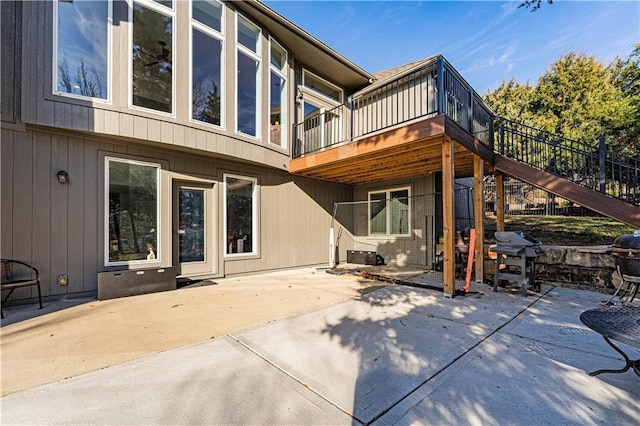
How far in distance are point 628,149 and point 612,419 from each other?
16160 mm

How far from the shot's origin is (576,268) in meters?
5.20

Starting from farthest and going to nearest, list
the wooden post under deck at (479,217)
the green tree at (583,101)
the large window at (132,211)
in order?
the green tree at (583,101) < the wooden post under deck at (479,217) < the large window at (132,211)

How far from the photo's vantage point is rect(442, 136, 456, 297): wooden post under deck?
14.9ft

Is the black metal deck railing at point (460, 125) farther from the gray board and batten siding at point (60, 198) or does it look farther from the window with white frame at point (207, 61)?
the gray board and batten siding at point (60, 198)

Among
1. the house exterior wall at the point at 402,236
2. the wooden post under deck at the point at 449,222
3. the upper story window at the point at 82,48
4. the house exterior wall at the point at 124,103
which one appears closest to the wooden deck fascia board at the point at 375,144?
the wooden post under deck at the point at 449,222

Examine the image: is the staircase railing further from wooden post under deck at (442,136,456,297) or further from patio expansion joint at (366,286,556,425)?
patio expansion joint at (366,286,556,425)

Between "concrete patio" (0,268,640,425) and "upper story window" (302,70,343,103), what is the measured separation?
6.39 meters

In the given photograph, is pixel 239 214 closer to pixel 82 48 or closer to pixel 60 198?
pixel 60 198

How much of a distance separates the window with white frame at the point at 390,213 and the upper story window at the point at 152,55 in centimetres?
537

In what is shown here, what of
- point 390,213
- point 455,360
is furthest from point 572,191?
point 455,360

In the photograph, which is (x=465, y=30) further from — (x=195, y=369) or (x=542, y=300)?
(x=195, y=369)

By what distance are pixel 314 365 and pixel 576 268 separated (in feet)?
18.5

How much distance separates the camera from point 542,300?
4289 mm

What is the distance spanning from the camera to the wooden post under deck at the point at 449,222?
4.53 meters
